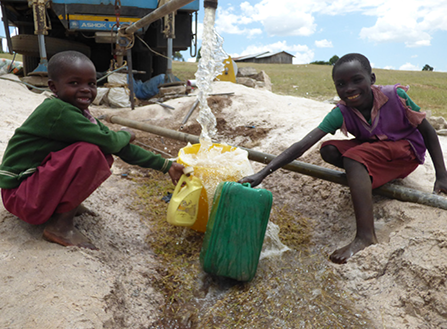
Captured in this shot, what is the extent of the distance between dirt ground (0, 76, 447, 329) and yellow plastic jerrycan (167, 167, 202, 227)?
0.30 m

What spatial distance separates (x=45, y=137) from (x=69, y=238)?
0.51m

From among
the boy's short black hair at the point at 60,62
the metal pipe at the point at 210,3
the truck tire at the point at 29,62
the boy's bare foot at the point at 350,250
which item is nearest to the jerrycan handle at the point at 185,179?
the boy's short black hair at the point at 60,62

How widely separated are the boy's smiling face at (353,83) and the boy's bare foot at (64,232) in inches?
65.8

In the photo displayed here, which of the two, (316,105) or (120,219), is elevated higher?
(316,105)

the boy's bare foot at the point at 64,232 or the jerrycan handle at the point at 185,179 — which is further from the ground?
the jerrycan handle at the point at 185,179

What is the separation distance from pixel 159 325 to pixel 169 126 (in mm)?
3490

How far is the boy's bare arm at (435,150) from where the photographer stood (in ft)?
7.16

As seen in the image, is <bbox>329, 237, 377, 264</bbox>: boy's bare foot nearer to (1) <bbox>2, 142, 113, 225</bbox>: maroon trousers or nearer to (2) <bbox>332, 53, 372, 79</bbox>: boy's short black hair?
(2) <bbox>332, 53, 372, 79</bbox>: boy's short black hair

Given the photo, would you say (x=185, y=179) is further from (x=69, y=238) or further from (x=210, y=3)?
(x=210, y=3)

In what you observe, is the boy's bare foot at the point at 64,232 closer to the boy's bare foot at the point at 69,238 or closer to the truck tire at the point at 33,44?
the boy's bare foot at the point at 69,238

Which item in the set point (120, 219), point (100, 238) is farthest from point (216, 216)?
point (120, 219)

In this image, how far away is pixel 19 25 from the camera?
7.86m

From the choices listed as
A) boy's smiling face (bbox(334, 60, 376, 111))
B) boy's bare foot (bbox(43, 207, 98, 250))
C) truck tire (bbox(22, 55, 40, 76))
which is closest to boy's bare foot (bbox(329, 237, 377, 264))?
boy's smiling face (bbox(334, 60, 376, 111))

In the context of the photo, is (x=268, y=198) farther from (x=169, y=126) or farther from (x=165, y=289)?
(x=169, y=126)
